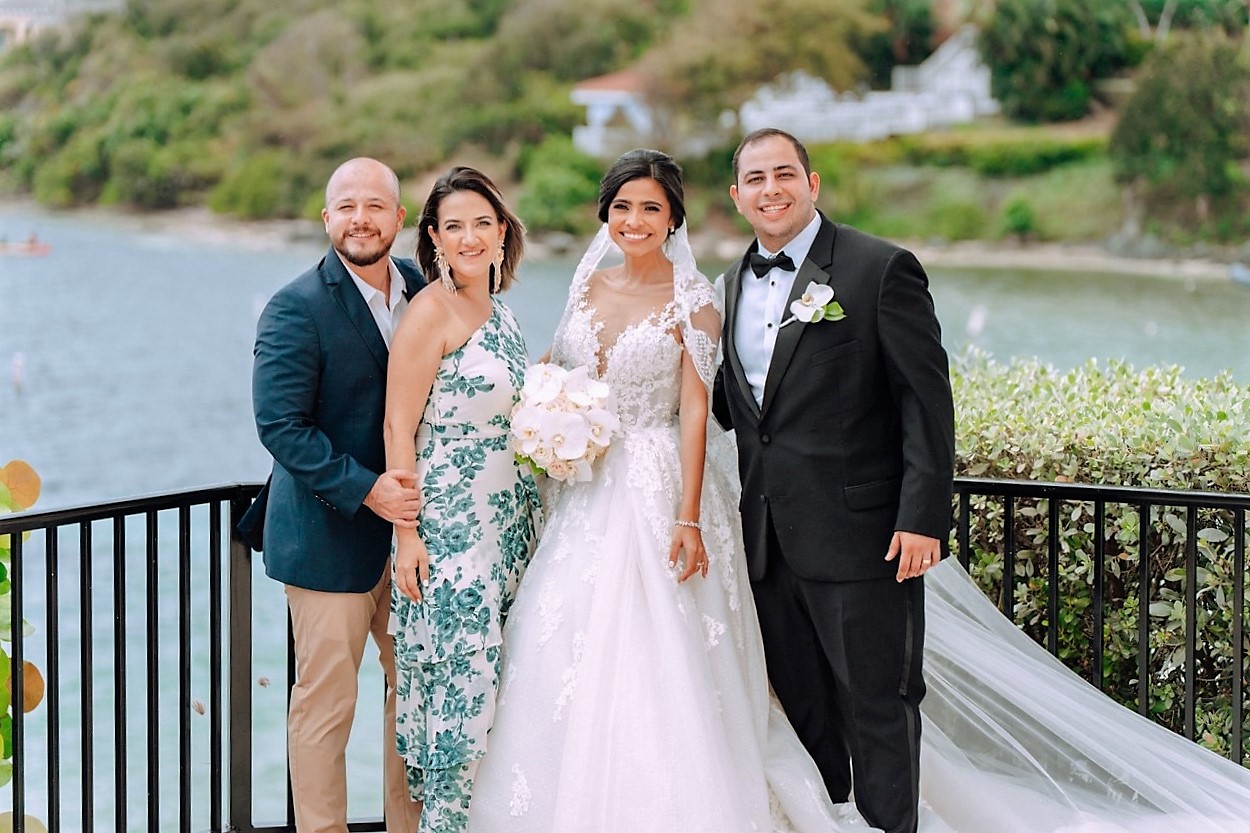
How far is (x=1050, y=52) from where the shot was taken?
17688 millimetres

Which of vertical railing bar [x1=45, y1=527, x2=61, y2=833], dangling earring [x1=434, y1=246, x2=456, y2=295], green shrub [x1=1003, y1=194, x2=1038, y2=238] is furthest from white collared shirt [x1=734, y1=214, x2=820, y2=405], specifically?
green shrub [x1=1003, y1=194, x2=1038, y2=238]

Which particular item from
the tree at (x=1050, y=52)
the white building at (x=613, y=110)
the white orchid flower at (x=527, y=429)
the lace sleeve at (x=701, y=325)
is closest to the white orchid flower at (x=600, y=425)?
the white orchid flower at (x=527, y=429)

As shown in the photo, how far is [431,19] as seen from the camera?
18719 millimetres

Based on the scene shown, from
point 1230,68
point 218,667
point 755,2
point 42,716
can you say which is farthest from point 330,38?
point 218,667

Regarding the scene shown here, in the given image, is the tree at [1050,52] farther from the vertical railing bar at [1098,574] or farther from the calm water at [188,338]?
the vertical railing bar at [1098,574]

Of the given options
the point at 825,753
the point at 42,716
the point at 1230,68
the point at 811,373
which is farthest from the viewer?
the point at 1230,68

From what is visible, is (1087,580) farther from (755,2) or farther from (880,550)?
(755,2)

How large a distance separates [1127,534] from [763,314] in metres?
1.34

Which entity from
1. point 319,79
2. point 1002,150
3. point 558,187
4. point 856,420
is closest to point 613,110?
point 558,187

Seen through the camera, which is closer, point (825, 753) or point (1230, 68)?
point (825, 753)

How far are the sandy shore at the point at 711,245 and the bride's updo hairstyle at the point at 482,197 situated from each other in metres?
13.6

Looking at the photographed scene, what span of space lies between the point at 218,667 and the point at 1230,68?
1748 cm

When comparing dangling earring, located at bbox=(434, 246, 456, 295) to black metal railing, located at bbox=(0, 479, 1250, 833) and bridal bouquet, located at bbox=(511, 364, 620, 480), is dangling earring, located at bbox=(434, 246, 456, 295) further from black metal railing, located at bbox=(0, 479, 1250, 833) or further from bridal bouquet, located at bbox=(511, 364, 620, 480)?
black metal railing, located at bbox=(0, 479, 1250, 833)

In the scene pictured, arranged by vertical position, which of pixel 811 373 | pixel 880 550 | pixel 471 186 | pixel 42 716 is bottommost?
pixel 42 716
